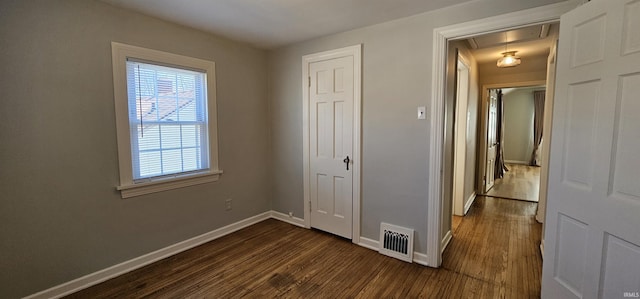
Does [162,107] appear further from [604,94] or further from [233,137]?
[604,94]

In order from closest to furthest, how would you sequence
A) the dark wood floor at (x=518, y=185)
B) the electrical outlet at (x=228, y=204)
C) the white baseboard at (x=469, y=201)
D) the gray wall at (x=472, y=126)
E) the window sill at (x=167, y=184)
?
the window sill at (x=167, y=184)
the electrical outlet at (x=228, y=204)
the gray wall at (x=472, y=126)
the white baseboard at (x=469, y=201)
the dark wood floor at (x=518, y=185)

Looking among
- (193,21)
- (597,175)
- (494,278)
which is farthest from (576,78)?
(193,21)

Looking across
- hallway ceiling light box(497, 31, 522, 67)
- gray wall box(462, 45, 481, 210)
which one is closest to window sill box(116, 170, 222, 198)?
gray wall box(462, 45, 481, 210)

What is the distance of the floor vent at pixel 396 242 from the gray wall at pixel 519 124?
819cm

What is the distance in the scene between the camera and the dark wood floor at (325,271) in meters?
2.18

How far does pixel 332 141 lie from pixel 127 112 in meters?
2.08

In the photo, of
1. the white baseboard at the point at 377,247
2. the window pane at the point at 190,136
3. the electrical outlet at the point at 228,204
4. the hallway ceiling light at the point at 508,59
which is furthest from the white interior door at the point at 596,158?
the window pane at the point at 190,136

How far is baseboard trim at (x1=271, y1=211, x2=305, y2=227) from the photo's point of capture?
362 cm

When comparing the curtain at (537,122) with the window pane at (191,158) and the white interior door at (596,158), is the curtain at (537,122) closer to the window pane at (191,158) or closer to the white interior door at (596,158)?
the white interior door at (596,158)

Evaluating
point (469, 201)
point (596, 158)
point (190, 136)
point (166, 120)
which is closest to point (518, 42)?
point (469, 201)

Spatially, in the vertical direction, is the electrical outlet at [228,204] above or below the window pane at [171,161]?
below

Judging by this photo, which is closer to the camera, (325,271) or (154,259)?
(325,271)

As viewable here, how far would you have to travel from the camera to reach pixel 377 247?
9.51 feet

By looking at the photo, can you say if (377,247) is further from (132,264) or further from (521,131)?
(521,131)
